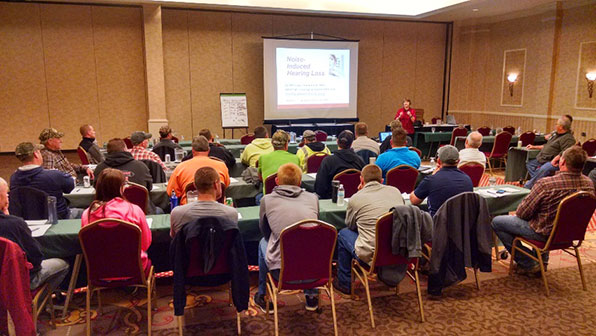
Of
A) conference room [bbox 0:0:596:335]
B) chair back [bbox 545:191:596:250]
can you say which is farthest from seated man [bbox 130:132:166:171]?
chair back [bbox 545:191:596:250]

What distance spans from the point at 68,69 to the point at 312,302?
10.3 m

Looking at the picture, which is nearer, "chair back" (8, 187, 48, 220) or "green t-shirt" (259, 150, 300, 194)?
"chair back" (8, 187, 48, 220)

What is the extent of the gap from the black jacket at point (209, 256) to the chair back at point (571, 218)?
250 centimetres

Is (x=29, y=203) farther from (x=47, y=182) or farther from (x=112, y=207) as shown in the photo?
(x=112, y=207)

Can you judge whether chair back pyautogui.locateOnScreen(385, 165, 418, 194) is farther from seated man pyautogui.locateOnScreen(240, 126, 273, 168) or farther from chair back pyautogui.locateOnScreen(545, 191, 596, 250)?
seated man pyautogui.locateOnScreen(240, 126, 273, 168)

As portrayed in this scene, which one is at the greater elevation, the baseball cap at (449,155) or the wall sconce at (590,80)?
the wall sconce at (590,80)

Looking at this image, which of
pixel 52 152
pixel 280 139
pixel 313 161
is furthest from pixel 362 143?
pixel 52 152

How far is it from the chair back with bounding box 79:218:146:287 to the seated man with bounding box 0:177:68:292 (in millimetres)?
301

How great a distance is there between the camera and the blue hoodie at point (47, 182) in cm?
388

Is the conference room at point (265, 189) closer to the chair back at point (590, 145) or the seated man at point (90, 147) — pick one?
the seated man at point (90, 147)

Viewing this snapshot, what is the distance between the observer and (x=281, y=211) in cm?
306

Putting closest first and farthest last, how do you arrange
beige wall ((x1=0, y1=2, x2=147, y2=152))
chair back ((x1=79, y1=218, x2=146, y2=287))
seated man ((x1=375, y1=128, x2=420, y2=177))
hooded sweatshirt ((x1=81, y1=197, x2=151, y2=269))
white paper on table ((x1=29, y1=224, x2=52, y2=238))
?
chair back ((x1=79, y1=218, x2=146, y2=287)) < hooded sweatshirt ((x1=81, y1=197, x2=151, y2=269)) < white paper on table ((x1=29, y1=224, x2=52, y2=238)) < seated man ((x1=375, y1=128, x2=420, y2=177)) < beige wall ((x1=0, y1=2, x2=147, y2=152))

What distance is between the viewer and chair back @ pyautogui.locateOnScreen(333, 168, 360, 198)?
14.8ft

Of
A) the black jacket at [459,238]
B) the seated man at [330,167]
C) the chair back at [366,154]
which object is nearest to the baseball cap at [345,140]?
the seated man at [330,167]
